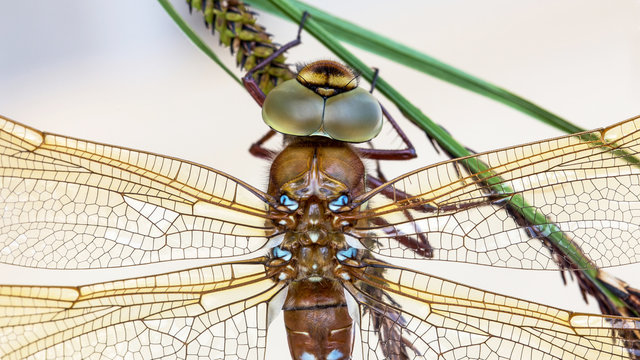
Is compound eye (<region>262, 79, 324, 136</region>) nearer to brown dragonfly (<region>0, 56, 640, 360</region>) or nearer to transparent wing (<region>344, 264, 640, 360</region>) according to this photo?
brown dragonfly (<region>0, 56, 640, 360</region>)

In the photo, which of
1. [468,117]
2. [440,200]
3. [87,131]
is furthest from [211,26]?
[468,117]

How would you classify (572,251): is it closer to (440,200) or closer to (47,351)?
(440,200)

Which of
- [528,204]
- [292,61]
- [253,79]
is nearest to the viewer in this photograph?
[528,204]

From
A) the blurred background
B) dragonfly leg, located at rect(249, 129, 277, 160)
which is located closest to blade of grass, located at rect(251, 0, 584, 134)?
dragonfly leg, located at rect(249, 129, 277, 160)

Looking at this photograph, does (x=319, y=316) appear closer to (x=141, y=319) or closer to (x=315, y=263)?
(x=315, y=263)

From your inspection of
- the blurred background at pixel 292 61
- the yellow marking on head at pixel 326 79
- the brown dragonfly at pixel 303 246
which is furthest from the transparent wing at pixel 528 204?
the blurred background at pixel 292 61

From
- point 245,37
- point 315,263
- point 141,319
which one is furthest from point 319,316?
point 245,37
